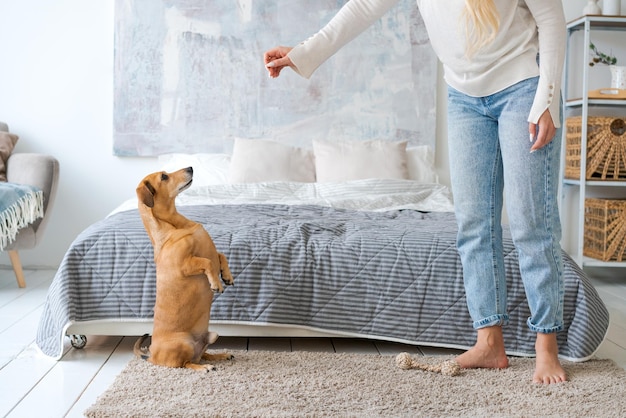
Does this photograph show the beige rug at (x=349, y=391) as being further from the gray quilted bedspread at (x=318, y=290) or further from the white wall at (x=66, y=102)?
the white wall at (x=66, y=102)

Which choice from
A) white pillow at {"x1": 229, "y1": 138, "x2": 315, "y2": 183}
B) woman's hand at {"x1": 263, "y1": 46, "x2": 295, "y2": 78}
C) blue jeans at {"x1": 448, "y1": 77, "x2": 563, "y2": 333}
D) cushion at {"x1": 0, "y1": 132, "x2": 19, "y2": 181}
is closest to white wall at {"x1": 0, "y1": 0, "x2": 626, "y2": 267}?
cushion at {"x1": 0, "y1": 132, "x2": 19, "y2": 181}

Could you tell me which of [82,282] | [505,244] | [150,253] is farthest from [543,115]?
[82,282]

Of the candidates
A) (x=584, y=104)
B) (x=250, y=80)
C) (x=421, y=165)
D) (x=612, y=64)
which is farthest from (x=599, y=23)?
(x=250, y=80)

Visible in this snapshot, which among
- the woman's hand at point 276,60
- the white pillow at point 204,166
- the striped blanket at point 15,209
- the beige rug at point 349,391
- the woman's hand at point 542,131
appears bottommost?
the beige rug at point 349,391

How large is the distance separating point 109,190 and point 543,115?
118 inches

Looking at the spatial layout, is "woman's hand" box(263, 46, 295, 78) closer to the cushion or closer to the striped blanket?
the striped blanket

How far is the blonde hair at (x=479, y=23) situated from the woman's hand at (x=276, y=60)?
0.44 metres

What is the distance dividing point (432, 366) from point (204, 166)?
2181mm

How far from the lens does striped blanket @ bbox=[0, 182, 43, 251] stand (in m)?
3.34

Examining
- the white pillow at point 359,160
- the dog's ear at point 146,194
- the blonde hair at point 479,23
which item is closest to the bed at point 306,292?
the dog's ear at point 146,194

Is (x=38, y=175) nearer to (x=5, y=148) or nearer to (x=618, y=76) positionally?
(x=5, y=148)

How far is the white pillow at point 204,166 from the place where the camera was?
12.6 feet

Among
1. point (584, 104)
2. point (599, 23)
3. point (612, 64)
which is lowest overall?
point (584, 104)

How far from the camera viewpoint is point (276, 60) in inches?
73.7
